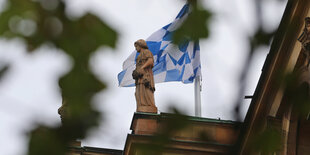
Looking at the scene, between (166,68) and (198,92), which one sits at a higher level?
(166,68)

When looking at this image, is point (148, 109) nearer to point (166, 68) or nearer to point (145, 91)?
point (145, 91)

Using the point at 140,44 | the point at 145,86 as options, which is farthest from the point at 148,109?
the point at 140,44

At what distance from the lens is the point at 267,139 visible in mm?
6035

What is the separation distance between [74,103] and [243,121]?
1062 millimetres

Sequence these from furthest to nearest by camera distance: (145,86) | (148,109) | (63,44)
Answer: (145,86), (148,109), (63,44)

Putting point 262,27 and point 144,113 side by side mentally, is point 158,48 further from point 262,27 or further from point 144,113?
point 262,27

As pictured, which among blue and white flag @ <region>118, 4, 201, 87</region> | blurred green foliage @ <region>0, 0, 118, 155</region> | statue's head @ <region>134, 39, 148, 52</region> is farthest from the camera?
blue and white flag @ <region>118, 4, 201, 87</region>

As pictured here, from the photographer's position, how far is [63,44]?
547cm

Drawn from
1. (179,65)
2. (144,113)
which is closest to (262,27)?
(144,113)

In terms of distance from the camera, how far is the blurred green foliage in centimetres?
541

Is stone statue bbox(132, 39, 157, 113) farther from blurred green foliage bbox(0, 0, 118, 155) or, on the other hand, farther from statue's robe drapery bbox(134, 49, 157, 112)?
blurred green foliage bbox(0, 0, 118, 155)

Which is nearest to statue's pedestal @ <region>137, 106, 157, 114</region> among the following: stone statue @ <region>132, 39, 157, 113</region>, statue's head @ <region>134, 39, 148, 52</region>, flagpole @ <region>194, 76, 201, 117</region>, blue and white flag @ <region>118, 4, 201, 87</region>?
stone statue @ <region>132, 39, 157, 113</region>

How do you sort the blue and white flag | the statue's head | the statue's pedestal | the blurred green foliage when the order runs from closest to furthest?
the blurred green foliage < the statue's pedestal < the statue's head < the blue and white flag

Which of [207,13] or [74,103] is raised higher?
[207,13]
